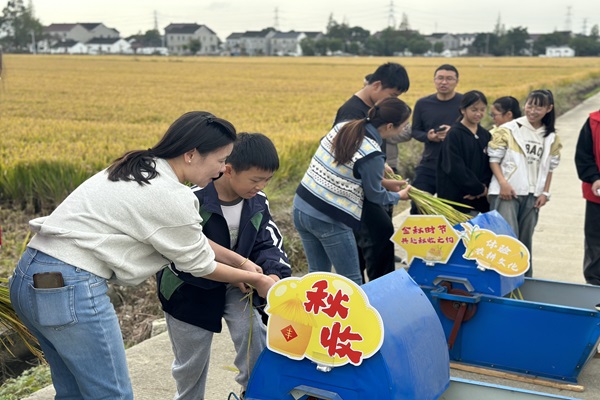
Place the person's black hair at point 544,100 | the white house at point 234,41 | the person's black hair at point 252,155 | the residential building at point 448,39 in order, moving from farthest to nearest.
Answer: the residential building at point 448,39 < the white house at point 234,41 < the person's black hair at point 544,100 < the person's black hair at point 252,155

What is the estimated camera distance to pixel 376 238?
15.5 feet

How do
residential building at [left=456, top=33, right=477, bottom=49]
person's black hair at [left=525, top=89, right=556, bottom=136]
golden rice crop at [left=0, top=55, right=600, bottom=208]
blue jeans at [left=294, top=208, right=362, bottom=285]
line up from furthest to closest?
residential building at [left=456, top=33, right=477, bottom=49], golden rice crop at [left=0, top=55, right=600, bottom=208], person's black hair at [left=525, top=89, right=556, bottom=136], blue jeans at [left=294, top=208, right=362, bottom=285]

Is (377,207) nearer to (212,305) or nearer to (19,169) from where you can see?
(212,305)

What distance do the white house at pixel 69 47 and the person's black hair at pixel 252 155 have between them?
373ft

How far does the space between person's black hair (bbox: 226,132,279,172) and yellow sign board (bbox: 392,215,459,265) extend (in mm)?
1539

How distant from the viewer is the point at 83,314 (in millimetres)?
2229

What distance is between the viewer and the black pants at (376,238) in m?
4.61

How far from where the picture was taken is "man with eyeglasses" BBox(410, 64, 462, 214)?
600 cm

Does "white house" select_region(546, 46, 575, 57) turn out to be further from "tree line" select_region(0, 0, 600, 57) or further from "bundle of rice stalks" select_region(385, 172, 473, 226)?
"bundle of rice stalks" select_region(385, 172, 473, 226)

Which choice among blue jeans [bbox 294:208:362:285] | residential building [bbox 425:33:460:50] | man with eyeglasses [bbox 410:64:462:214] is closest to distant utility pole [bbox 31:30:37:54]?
residential building [bbox 425:33:460:50]

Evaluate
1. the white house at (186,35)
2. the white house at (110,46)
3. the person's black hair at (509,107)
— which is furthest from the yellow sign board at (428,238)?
the white house at (186,35)

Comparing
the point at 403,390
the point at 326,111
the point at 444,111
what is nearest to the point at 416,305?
Answer: the point at 403,390

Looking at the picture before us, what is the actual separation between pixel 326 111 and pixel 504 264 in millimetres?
13918

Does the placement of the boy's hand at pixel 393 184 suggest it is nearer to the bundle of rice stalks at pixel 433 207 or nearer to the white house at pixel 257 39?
the bundle of rice stalks at pixel 433 207
